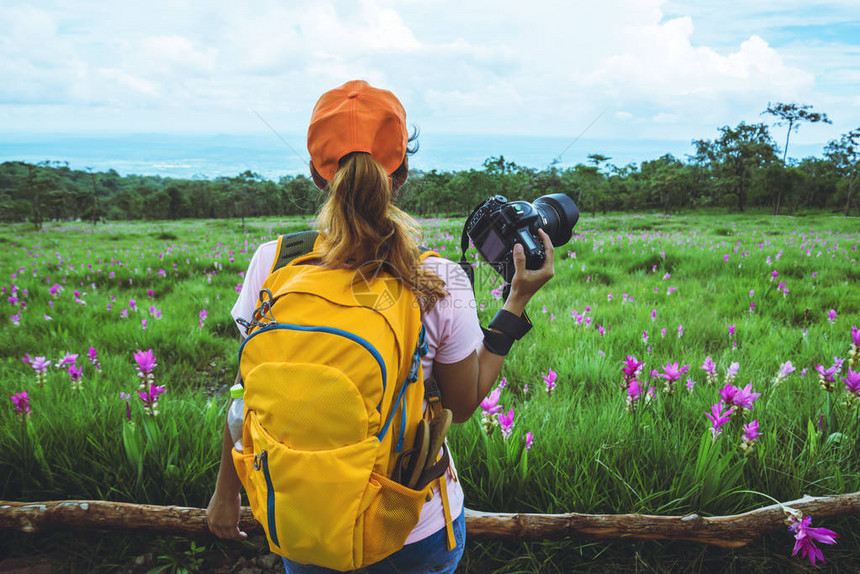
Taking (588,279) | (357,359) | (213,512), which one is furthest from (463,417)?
(588,279)

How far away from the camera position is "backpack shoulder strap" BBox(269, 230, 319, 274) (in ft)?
4.34

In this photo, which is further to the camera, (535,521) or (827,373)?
(827,373)

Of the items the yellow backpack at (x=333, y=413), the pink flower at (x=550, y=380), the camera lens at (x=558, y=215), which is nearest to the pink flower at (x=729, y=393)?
the pink flower at (x=550, y=380)

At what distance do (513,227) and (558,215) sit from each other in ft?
0.96

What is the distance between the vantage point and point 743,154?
1801 inches

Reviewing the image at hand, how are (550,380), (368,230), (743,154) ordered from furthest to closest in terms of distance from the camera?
(743,154) → (550,380) → (368,230)

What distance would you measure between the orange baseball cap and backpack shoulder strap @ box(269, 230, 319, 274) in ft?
0.75

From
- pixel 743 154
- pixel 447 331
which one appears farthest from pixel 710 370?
pixel 743 154

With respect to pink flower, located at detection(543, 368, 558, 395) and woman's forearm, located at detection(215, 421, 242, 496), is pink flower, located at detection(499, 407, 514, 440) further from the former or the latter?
woman's forearm, located at detection(215, 421, 242, 496)

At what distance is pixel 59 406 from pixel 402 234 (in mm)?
2583

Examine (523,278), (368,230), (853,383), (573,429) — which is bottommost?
(573,429)

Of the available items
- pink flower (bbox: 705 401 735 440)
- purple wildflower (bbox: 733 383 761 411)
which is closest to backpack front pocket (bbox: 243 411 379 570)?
pink flower (bbox: 705 401 735 440)

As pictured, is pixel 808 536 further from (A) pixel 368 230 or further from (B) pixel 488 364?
(A) pixel 368 230

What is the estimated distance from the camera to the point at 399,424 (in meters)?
1.08
